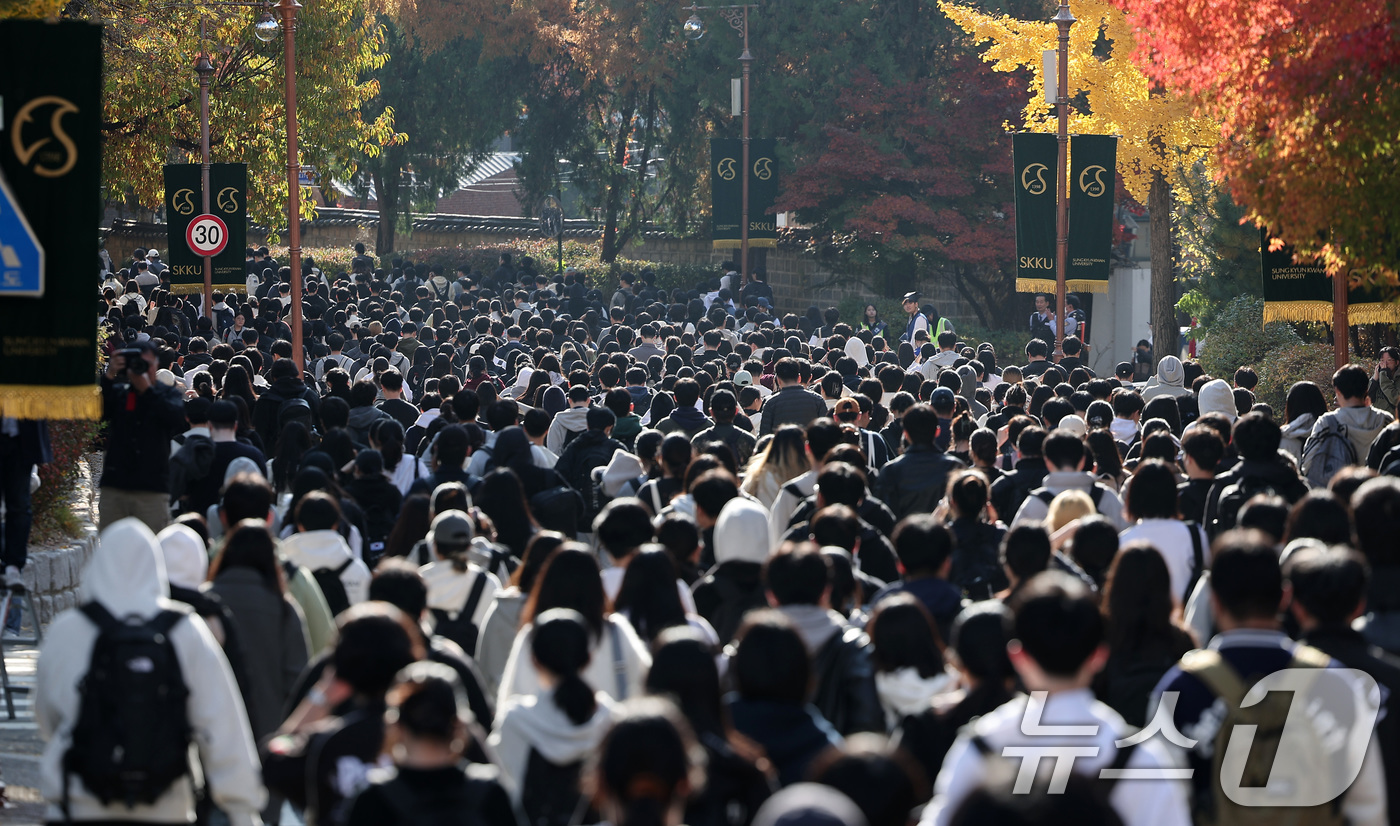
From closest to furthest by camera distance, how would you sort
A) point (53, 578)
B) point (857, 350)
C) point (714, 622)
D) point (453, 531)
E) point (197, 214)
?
point (714, 622)
point (453, 531)
point (53, 578)
point (857, 350)
point (197, 214)

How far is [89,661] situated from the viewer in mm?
4770

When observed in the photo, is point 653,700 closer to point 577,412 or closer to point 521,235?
point 577,412

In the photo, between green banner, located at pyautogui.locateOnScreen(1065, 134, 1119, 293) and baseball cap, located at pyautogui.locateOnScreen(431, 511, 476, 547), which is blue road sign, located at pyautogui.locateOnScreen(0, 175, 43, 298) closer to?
baseball cap, located at pyautogui.locateOnScreen(431, 511, 476, 547)

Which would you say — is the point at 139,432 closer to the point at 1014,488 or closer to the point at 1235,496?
the point at 1014,488

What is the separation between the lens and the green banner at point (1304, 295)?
1432 centimetres

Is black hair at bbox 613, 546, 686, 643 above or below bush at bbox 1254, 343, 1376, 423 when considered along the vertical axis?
below

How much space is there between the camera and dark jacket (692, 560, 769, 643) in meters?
6.44

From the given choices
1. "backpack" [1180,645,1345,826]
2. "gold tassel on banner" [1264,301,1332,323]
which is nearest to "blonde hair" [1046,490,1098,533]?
"backpack" [1180,645,1345,826]

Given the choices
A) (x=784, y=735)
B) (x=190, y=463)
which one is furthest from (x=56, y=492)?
(x=784, y=735)

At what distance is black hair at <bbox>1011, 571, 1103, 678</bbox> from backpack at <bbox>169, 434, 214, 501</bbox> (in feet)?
23.6

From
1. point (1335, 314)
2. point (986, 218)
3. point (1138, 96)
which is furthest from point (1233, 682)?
point (986, 218)

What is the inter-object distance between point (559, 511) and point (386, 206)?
34.6 metres

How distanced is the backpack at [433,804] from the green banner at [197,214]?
1898 centimetres

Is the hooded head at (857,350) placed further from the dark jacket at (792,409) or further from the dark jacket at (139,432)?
the dark jacket at (139,432)
